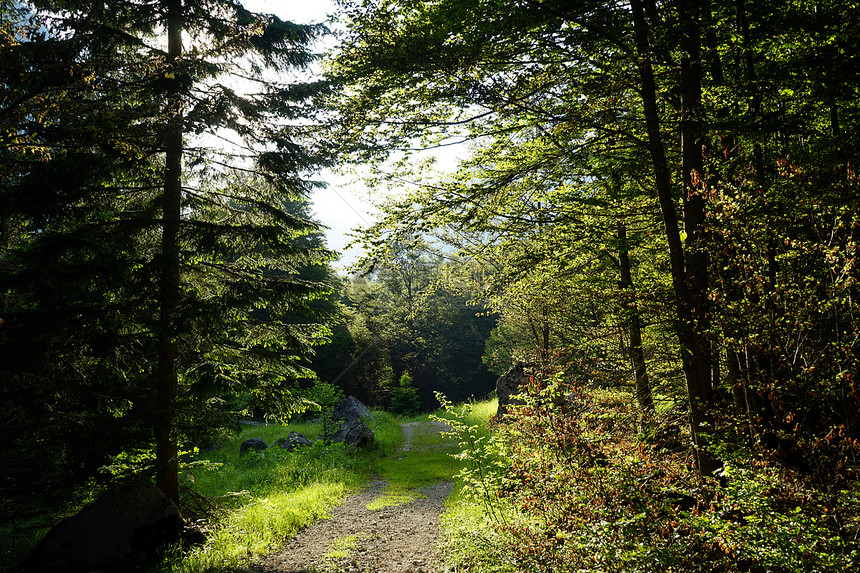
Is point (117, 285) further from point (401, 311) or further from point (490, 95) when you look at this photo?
point (401, 311)

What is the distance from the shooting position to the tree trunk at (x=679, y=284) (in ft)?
16.4

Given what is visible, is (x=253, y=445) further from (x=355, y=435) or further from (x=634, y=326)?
(x=634, y=326)

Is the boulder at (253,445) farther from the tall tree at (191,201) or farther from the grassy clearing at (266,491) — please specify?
the tall tree at (191,201)

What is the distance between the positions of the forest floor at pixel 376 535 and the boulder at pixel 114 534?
67.8 inches

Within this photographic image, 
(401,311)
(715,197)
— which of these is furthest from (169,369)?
(401,311)

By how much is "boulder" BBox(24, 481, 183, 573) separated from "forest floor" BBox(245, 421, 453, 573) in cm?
172

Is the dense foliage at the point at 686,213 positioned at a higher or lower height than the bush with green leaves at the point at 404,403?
higher

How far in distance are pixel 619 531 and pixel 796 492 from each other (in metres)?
1.43

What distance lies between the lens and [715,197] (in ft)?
13.8

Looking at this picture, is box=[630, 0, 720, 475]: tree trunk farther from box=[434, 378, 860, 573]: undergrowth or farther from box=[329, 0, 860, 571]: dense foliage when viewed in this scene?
box=[434, 378, 860, 573]: undergrowth

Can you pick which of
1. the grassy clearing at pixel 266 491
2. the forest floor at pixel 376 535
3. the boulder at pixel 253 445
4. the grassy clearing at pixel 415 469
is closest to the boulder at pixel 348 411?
the grassy clearing at pixel 266 491

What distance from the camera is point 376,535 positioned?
7559 millimetres

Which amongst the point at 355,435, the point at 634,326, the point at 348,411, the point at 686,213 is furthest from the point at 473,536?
the point at 348,411

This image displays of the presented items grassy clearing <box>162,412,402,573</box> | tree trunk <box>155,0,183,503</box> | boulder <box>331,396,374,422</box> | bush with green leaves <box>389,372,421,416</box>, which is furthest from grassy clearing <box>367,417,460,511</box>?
bush with green leaves <box>389,372,421,416</box>
